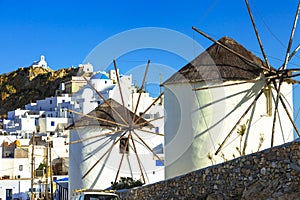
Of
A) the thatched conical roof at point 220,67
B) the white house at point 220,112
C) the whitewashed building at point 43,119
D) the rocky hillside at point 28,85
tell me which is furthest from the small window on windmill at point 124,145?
the rocky hillside at point 28,85

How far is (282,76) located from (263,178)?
783cm

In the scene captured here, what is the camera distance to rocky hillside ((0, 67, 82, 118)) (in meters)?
104

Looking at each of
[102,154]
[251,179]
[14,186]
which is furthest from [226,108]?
[14,186]

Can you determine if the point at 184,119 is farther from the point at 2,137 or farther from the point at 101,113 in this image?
the point at 2,137

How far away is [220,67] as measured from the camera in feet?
59.5

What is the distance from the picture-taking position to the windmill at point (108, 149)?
24359 mm

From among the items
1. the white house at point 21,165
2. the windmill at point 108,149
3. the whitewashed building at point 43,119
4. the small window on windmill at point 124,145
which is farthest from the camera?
the whitewashed building at point 43,119

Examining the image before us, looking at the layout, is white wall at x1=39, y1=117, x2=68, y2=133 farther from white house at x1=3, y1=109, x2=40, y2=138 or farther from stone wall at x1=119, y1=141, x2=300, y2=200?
stone wall at x1=119, y1=141, x2=300, y2=200

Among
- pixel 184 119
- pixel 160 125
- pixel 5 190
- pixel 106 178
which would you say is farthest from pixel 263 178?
pixel 5 190

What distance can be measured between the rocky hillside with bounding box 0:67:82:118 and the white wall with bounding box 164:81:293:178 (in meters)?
83.6

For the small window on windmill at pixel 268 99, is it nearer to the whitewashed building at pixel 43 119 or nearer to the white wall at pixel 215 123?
the white wall at pixel 215 123

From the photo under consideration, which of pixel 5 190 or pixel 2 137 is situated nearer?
pixel 5 190

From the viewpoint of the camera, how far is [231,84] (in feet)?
58.2

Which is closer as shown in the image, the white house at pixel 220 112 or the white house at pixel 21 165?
the white house at pixel 220 112
